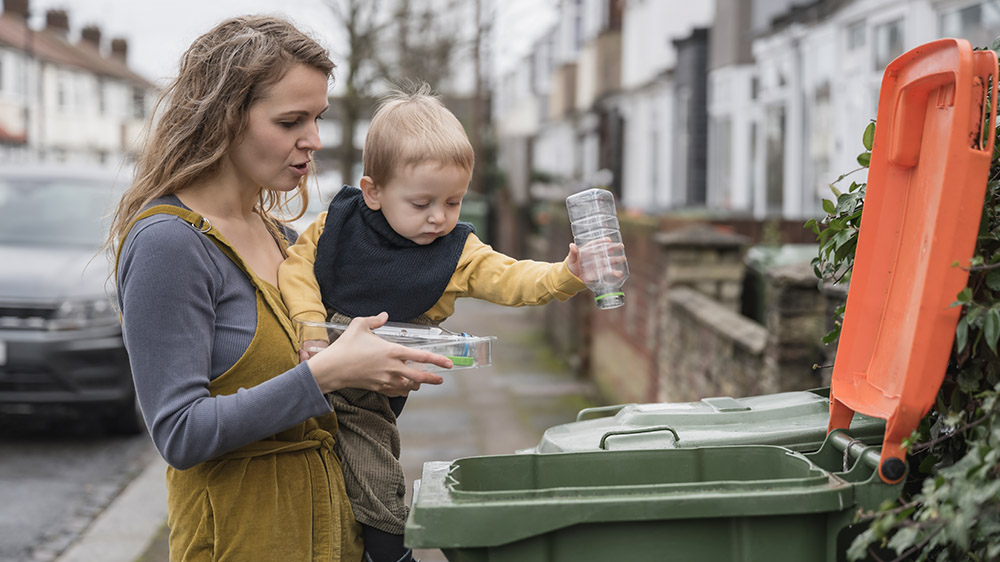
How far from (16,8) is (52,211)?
38971 millimetres

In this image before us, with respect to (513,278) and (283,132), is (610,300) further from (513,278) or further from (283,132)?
(283,132)

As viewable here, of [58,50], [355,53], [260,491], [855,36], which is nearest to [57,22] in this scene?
[58,50]

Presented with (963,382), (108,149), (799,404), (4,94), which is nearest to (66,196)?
(799,404)

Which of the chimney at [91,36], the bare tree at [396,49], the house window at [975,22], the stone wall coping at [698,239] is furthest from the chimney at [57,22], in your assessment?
the stone wall coping at [698,239]

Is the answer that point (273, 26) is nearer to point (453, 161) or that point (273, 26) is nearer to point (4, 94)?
point (453, 161)

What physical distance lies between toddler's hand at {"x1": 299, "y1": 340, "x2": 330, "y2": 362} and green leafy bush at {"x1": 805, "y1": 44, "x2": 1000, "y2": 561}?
103 centimetres

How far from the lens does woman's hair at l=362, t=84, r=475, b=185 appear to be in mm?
2121

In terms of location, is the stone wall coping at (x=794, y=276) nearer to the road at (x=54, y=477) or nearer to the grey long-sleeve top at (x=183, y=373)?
the grey long-sleeve top at (x=183, y=373)

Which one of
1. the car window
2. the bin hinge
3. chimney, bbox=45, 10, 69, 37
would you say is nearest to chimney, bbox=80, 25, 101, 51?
chimney, bbox=45, 10, 69, 37

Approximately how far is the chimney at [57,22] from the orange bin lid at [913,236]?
49746mm

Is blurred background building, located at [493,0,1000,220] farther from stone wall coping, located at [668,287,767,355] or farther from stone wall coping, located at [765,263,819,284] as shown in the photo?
stone wall coping, located at [765,263,819,284]

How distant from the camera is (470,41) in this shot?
19.8 m

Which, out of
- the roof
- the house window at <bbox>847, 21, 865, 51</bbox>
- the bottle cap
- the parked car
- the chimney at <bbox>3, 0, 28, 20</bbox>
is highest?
the chimney at <bbox>3, 0, 28, 20</bbox>

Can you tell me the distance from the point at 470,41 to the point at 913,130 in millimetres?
18495
